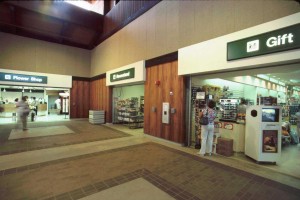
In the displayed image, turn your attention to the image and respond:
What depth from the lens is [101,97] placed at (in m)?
11.4

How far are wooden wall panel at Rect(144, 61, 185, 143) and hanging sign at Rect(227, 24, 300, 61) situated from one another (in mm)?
1905

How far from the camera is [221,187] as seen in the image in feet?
9.77

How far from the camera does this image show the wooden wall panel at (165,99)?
5.79 metres

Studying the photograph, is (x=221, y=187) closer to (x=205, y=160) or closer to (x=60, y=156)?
(x=205, y=160)

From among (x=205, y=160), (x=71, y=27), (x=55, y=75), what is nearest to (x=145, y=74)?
(x=205, y=160)

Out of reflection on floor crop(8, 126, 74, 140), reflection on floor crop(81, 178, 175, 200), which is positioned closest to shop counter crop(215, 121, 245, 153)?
reflection on floor crop(81, 178, 175, 200)

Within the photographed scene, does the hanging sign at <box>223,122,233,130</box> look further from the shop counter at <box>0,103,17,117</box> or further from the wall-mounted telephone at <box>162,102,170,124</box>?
the shop counter at <box>0,103,17,117</box>

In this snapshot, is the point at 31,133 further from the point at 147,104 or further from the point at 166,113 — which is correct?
the point at 166,113

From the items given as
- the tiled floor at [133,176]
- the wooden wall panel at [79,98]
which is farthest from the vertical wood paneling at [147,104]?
the wooden wall panel at [79,98]

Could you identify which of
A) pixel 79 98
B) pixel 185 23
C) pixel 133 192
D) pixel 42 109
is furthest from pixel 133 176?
pixel 42 109

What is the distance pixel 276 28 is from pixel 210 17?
1.84 meters

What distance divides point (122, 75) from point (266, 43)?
651 cm

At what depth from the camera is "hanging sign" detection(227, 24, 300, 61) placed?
3.42 meters

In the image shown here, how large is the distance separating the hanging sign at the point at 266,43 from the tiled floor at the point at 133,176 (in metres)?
2.72
